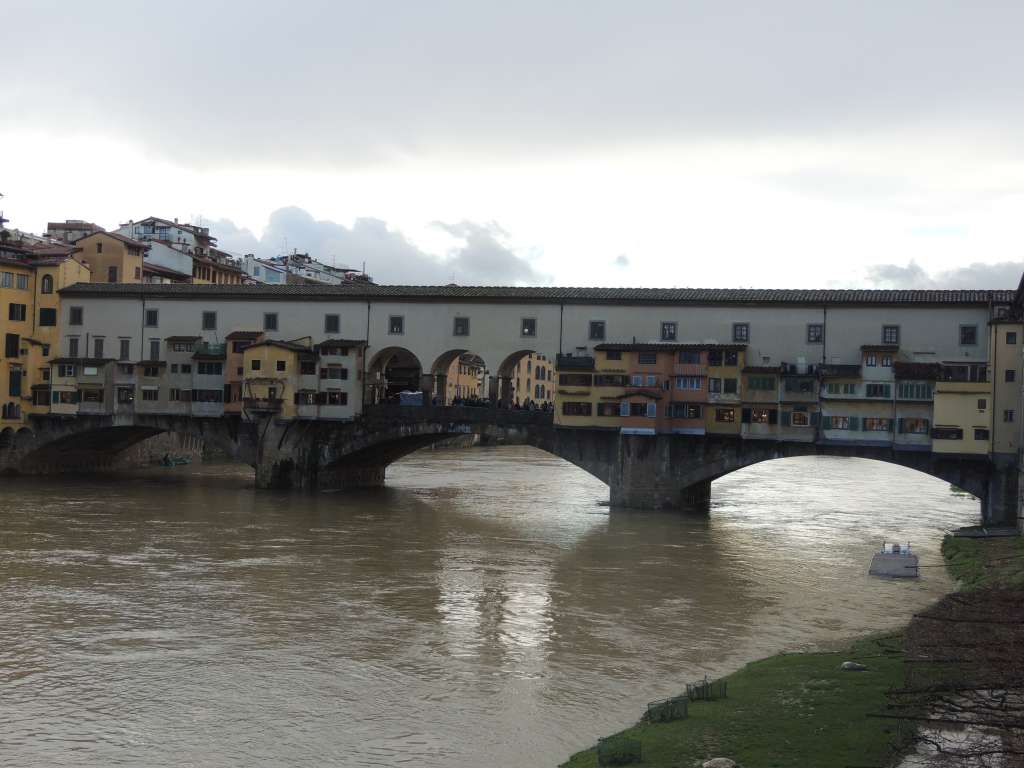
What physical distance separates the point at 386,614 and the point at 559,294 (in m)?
27.2

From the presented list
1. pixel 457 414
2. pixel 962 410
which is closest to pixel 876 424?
pixel 962 410

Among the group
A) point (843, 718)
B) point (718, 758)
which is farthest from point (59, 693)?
point (843, 718)

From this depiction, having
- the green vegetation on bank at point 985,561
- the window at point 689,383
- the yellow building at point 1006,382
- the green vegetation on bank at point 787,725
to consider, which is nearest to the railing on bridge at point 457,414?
the window at point 689,383

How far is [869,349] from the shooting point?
153 ft

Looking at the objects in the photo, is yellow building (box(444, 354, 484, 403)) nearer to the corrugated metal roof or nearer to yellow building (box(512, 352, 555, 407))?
yellow building (box(512, 352, 555, 407))

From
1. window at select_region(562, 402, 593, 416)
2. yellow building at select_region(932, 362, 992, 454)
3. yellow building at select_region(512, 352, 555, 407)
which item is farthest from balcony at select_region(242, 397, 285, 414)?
yellow building at select_region(512, 352, 555, 407)

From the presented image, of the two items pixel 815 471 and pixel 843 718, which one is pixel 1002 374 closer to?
pixel 843 718

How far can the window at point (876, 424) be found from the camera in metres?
46.0

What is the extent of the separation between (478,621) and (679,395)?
948 inches

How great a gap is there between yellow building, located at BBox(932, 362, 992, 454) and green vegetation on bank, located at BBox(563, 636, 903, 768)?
80.9 ft

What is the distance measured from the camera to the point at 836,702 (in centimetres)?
1820

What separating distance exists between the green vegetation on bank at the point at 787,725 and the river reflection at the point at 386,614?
1876 mm

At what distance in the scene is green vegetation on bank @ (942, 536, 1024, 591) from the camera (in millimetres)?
29719

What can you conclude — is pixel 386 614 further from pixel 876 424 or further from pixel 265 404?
pixel 265 404
